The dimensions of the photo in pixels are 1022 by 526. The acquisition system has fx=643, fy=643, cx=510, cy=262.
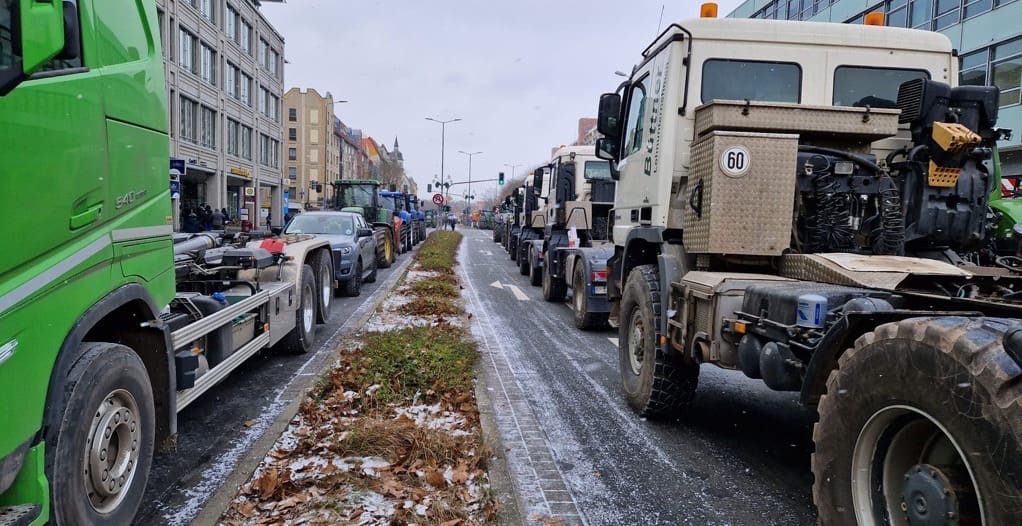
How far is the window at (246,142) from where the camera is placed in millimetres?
42375

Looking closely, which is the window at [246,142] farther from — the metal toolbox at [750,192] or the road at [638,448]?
the metal toolbox at [750,192]

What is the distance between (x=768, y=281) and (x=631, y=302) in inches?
66.9

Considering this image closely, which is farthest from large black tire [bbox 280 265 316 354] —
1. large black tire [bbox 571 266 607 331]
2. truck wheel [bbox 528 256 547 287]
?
truck wheel [bbox 528 256 547 287]

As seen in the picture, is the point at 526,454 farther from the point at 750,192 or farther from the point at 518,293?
the point at 518,293

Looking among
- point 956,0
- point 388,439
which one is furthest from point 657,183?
point 956,0

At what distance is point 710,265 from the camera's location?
14.8 ft

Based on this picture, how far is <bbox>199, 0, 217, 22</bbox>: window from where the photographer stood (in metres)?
35.7

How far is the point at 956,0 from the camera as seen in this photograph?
957 inches

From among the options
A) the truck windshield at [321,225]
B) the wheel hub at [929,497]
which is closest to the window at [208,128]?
the truck windshield at [321,225]

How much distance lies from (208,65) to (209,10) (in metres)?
3.12

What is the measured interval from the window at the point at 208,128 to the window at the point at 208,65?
172 cm

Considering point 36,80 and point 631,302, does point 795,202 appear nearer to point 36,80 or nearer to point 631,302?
point 631,302

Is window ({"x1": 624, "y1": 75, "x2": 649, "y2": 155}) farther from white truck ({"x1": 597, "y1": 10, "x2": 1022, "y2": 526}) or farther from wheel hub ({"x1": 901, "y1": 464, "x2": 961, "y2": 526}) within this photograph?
wheel hub ({"x1": 901, "y1": 464, "x2": 961, "y2": 526})

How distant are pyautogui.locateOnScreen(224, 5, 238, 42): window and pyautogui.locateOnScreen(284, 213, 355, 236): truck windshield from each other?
31296 mm
